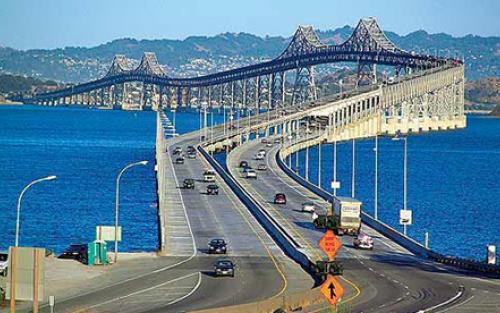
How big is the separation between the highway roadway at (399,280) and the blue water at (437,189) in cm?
824

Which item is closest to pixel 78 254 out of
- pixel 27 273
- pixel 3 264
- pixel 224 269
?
pixel 3 264

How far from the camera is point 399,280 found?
50.6m

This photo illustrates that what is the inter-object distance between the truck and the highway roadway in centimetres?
91

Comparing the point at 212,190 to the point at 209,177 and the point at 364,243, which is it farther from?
the point at 364,243

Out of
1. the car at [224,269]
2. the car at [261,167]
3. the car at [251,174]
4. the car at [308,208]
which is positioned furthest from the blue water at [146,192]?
the car at [224,269]

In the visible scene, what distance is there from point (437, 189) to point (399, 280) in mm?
73073

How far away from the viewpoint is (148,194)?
346ft

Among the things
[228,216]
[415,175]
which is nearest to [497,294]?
[228,216]

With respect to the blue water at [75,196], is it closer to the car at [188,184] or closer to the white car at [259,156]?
the car at [188,184]

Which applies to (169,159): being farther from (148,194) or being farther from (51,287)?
(51,287)

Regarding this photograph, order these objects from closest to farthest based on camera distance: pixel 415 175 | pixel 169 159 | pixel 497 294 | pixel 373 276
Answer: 1. pixel 497 294
2. pixel 373 276
3. pixel 169 159
4. pixel 415 175

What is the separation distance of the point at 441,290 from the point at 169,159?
83351 millimetres

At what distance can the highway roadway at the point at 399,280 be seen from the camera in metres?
43.4

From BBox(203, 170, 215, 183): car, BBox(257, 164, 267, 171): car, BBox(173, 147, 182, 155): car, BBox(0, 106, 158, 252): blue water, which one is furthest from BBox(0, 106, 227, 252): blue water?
BBox(257, 164, 267, 171): car
